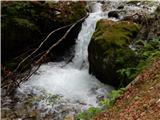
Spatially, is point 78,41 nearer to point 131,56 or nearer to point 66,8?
point 66,8

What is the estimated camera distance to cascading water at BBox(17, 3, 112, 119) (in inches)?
389

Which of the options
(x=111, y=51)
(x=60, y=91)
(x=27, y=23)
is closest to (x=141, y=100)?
(x=111, y=51)

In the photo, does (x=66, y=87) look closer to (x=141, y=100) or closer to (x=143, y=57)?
(x=143, y=57)

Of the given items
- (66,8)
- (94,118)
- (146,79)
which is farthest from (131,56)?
(66,8)

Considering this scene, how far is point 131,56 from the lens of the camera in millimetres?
9680

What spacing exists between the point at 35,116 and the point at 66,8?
4767 mm

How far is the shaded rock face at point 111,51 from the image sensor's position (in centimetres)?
977

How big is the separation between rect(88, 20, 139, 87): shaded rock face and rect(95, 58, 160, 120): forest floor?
106 centimetres

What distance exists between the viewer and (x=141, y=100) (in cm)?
709

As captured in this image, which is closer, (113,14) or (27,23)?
(27,23)

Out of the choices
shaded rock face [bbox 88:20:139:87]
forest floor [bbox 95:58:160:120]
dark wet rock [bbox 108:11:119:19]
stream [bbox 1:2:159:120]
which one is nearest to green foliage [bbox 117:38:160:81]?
shaded rock face [bbox 88:20:139:87]

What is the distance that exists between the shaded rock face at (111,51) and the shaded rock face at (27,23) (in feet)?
5.75

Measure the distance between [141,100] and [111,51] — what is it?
312 cm

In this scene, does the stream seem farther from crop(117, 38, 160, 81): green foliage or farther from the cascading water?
crop(117, 38, 160, 81): green foliage
